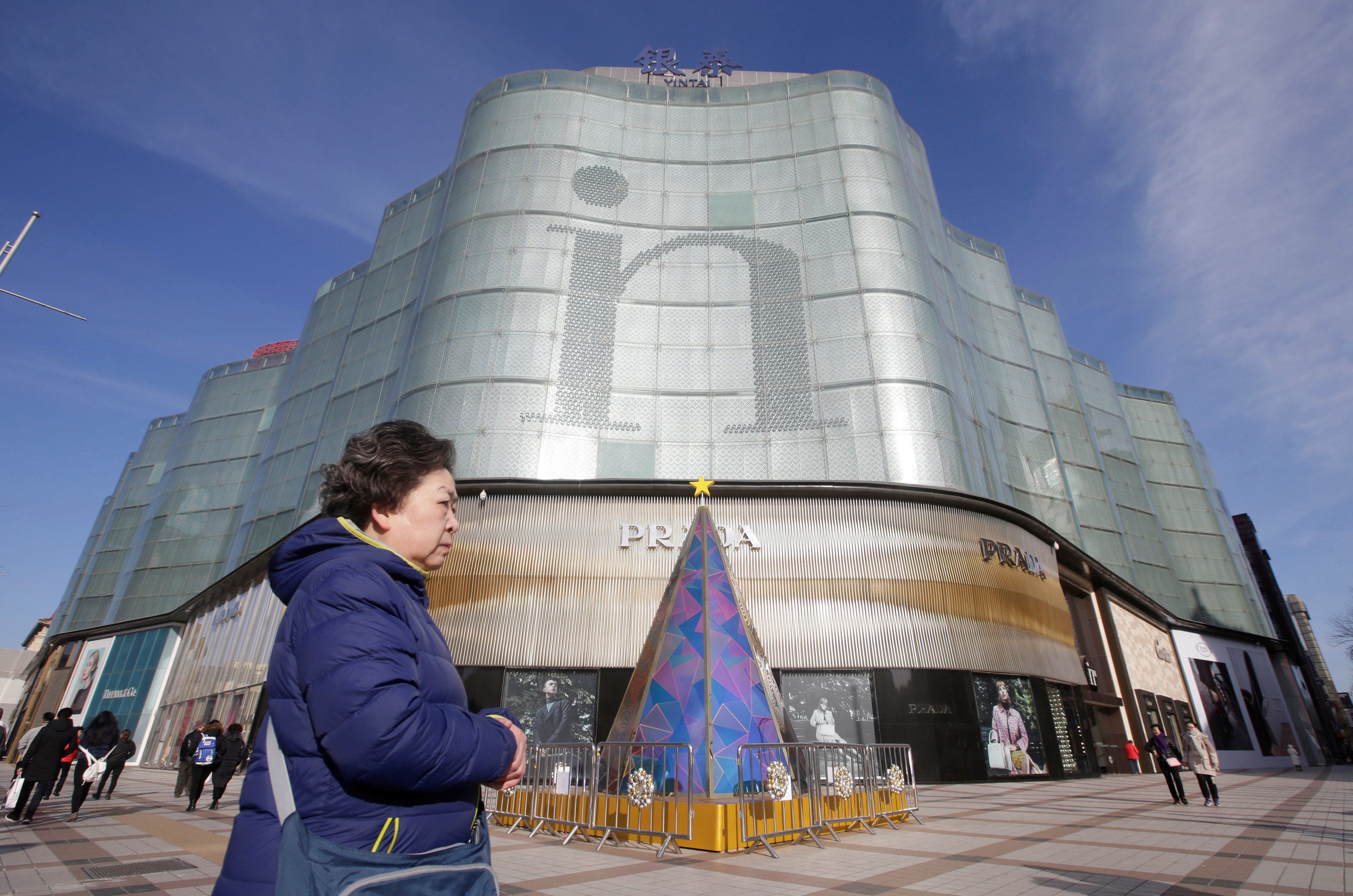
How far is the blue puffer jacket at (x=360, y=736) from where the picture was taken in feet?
5.02

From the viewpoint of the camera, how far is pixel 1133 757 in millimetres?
22359

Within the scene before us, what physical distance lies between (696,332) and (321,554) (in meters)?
21.0

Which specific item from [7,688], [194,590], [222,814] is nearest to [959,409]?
[222,814]

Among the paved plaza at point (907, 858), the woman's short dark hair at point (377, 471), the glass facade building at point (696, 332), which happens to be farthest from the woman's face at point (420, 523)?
the glass facade building at point (696, 332)

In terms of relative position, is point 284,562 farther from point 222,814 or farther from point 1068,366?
point 1068,366

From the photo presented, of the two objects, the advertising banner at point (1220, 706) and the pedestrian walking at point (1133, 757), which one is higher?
the advertising banner at point (1220, 706)

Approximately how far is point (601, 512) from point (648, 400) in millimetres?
4294

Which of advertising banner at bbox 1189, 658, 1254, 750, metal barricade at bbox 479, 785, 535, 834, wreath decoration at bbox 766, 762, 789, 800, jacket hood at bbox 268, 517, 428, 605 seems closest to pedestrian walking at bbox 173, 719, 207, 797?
metal barricade at bbox 479, 785, 535, 834

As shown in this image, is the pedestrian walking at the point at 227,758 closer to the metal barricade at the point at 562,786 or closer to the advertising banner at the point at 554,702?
the advertising banner at the point at 554,702

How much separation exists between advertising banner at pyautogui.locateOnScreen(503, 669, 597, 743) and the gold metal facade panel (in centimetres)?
35

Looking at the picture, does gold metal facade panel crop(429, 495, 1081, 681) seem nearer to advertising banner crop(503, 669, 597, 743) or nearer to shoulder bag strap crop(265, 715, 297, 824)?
advertising banner crop(503, 669, 597, 743)

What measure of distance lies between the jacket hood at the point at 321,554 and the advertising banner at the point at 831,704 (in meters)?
16.1

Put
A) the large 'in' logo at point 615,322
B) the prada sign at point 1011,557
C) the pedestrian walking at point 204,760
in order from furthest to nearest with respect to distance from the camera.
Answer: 1. the large 'in' logo at point 615,322
2. the prada sign at point 1011,557
3. the pedestrian walking at point 204,760

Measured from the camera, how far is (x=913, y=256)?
23328mm
